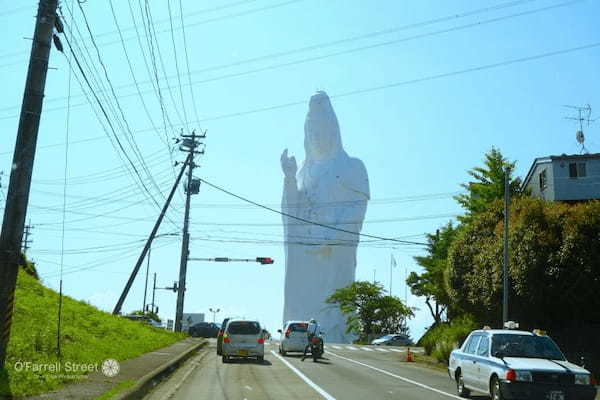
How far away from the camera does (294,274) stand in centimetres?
6812

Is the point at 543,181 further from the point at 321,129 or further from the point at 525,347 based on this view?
the point at 321,129

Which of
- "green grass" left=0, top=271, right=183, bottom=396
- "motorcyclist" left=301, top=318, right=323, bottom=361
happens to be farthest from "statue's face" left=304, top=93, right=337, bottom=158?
"motorcyclist" left=301, top=318, right=323, bottom=361

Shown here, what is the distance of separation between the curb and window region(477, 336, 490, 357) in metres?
7.22

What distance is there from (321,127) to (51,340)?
173 ft

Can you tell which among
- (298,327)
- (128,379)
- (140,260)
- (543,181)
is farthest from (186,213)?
(128,379)

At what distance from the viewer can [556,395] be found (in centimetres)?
1352

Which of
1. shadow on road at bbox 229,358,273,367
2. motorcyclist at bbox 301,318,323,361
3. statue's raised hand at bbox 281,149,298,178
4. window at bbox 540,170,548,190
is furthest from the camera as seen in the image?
statue's raised hand at bbox 281,149,298,178

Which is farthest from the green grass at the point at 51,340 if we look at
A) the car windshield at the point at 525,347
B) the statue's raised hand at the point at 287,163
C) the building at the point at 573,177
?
the statue's raised hand at the point at 287,163

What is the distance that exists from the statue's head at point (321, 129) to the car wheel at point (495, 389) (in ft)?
178

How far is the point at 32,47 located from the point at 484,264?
765 inches

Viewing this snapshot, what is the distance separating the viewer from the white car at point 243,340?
26.6 meters

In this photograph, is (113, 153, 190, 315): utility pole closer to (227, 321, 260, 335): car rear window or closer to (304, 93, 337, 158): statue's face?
(227, 321, 260, 335): car rear window

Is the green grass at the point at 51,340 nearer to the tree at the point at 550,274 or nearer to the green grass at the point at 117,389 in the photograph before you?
the green grass at the point at 117,389

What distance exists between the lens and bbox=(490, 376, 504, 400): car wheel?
14.0m
